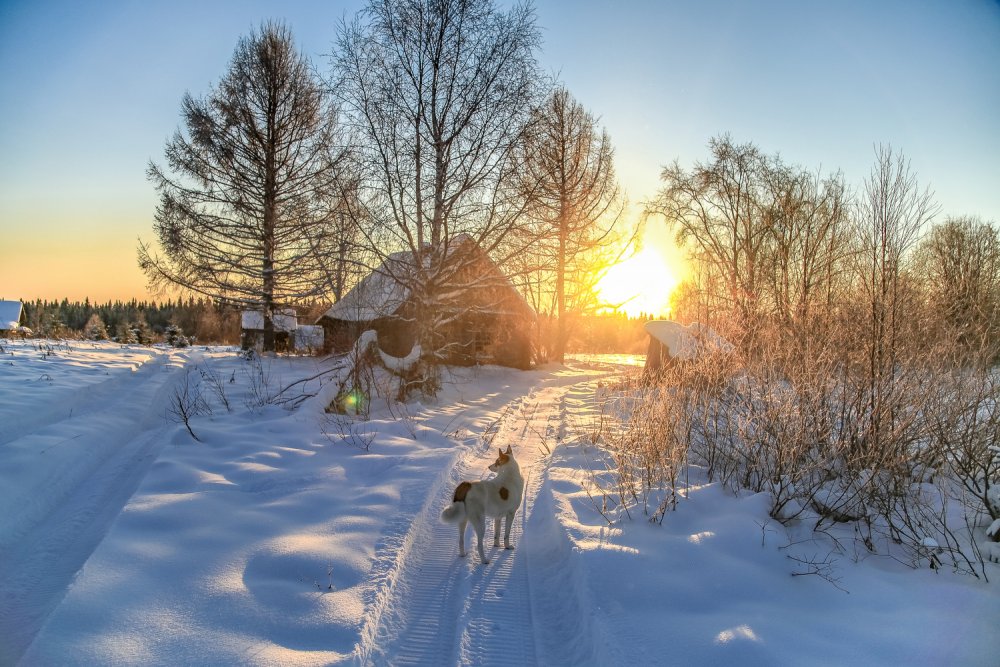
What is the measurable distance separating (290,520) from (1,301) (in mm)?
78496

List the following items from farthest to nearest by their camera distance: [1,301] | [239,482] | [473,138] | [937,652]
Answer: [1,301]
[473,138]
[239,482]
[937,652]

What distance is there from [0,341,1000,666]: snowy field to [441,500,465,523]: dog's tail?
1.41 feet

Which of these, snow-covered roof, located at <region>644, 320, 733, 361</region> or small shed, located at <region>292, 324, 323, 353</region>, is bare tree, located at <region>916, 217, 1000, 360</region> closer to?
snow-covered roof, located at <region>644, 320, 733, 361</region>

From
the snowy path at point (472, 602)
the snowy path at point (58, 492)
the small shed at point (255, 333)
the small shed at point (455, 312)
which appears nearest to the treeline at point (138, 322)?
the small shed at point (255, 333)

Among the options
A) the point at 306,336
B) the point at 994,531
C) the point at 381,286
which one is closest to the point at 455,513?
the point at 994,531

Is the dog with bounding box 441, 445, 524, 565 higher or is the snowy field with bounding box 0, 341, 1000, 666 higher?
the dog with bounding box 441, 445, 524, 565

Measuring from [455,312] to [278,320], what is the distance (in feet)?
38.0

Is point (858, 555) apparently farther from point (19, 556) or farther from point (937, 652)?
point (19, 556)

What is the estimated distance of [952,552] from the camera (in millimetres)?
3789

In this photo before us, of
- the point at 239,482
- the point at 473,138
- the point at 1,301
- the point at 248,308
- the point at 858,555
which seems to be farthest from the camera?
the point at 1,301

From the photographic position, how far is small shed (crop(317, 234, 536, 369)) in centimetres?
1095

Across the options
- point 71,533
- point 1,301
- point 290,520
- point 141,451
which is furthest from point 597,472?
point 1,301

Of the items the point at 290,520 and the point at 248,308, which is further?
the point at 248,308

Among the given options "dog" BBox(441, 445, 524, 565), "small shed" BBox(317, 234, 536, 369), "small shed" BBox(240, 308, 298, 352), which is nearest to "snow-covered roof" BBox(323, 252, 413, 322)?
"small shed" BBox(317, 234, 536, 369)
